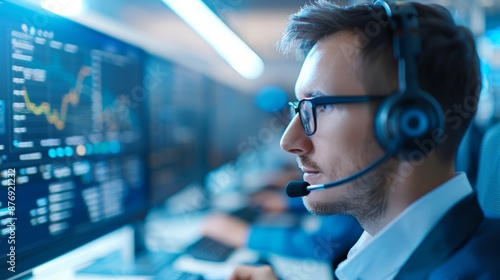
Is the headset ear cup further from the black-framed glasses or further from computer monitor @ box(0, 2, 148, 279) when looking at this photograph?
computer monitor @ box(0, 2, 148, 279)

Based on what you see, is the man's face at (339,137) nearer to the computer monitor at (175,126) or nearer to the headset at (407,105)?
the headset at (407,105)

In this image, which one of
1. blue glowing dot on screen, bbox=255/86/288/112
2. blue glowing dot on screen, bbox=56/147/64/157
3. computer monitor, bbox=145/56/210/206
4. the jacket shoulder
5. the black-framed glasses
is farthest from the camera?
blue glowing dot on screen, bbox=255/86/288/112

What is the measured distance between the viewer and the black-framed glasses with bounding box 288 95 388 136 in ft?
2.16

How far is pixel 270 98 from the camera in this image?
370cm

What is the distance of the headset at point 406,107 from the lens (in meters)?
0.59

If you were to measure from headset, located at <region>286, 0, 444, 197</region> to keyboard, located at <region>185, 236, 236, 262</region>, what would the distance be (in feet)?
2.27

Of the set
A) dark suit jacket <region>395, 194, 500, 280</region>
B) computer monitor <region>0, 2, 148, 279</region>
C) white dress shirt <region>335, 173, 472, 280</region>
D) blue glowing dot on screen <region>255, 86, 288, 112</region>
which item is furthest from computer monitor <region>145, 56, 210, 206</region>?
blue glowing dot on screen <region>255, 86, 288, 112</region>

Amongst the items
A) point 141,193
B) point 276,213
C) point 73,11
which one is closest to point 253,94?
point 276,213

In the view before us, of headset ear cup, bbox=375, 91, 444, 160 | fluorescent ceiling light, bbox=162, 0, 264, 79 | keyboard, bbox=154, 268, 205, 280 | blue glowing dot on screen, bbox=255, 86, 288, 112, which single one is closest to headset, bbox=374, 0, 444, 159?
headset ear cup, bbox=375, 91, 444, 160

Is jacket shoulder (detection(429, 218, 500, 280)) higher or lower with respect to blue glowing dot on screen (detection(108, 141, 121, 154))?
lower

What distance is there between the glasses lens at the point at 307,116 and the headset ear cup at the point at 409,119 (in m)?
0.14

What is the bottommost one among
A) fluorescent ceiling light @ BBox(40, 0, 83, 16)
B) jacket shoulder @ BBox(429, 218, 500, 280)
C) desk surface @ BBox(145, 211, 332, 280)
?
desk surface @ BBox(145, 211, 332, 280)

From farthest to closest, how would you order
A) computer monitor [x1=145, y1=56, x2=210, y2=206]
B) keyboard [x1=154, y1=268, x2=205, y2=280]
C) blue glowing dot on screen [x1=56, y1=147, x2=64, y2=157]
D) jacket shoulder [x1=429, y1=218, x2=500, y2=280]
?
1. computer monitor [x1=145, y1=56, x2=210, y2=206]
2. keyboard [x1=154, y1=268, x2=205, y2=280]
3. blue glowing dot on screen [x1=56, y1=147, x2=64, y2=157]
4. jacket shoulder [x1=429, y1=218, x2=500, y2=280]

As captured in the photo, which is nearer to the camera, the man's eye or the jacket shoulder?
the jacket shoulder
